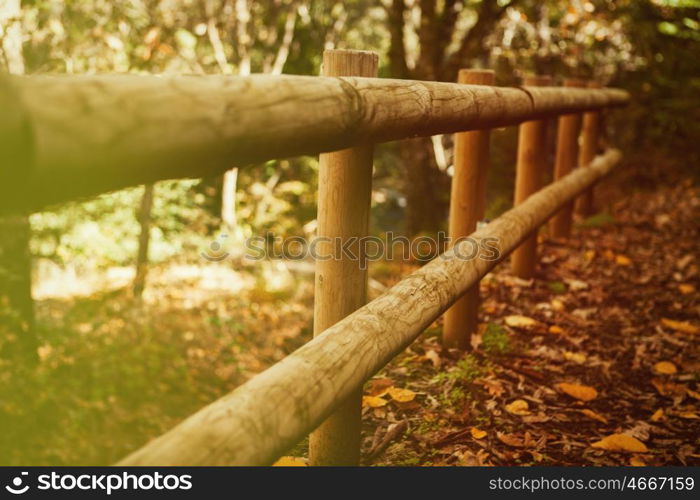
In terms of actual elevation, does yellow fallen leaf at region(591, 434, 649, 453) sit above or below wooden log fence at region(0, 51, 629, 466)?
below

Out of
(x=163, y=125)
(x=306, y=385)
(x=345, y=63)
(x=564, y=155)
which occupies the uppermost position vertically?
(x=345, y=63)

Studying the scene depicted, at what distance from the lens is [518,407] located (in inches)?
121

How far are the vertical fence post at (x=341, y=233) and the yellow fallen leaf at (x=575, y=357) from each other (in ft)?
5.72

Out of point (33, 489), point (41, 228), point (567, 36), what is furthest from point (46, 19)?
point (33, 489)

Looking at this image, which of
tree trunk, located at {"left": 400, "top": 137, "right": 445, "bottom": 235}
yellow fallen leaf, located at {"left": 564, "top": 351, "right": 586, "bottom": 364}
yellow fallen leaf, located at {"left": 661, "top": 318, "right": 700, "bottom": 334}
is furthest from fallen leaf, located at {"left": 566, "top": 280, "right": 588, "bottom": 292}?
tree trunk, located at {"left": 400, "top": 137, "right": 445, "bottom": 235}

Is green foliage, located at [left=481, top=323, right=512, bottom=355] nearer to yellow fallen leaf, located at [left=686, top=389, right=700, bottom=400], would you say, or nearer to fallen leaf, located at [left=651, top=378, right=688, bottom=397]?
fallen leaf, located at [left=651, top=378, right=688, bottom=397]

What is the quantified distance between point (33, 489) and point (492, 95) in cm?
230

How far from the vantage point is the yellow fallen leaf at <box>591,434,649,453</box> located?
2750 millimetres

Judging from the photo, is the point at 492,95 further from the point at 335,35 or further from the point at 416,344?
the point at 335,35

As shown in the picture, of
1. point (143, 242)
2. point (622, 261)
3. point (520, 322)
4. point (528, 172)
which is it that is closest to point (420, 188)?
point (622, 261)

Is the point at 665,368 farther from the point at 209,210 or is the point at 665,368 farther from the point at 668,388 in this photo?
the point at 209,210

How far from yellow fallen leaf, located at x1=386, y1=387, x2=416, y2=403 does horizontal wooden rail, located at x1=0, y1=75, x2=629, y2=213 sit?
5.12ft

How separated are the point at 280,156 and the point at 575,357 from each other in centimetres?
271

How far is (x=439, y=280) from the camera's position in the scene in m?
2.60
